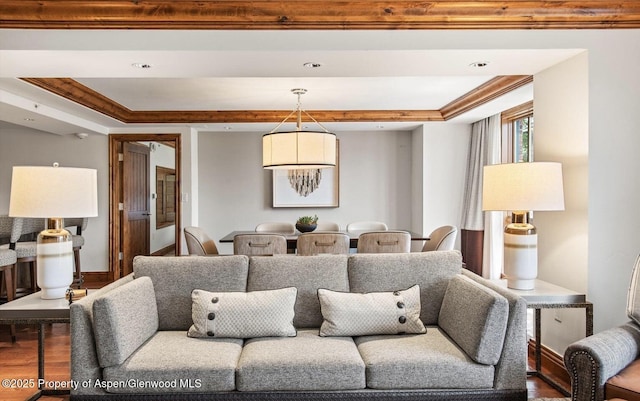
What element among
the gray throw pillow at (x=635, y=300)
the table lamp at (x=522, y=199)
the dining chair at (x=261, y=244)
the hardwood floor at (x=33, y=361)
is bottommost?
the hardwood floor at (x=33, y=361)

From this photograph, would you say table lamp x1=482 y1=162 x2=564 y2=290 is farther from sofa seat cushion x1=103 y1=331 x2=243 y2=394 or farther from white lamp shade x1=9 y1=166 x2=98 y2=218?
white lamp shade x1=9 y1=166 x2=98 y2=218

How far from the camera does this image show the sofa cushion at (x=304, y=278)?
266 cm

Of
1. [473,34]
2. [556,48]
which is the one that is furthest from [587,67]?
[473,34]

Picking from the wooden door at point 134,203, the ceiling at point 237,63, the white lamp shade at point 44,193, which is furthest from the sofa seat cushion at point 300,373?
the wooden door at point 134,203

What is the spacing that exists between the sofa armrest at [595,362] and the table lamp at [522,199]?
30.7 inches

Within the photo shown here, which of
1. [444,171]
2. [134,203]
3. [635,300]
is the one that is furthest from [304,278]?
[134,203]

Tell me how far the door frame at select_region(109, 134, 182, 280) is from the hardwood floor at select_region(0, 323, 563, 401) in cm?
214

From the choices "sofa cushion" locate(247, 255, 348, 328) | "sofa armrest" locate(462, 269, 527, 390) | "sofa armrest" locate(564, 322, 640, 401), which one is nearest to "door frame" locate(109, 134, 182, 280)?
"sofa cushion" locate(247, 255, 348, 328)

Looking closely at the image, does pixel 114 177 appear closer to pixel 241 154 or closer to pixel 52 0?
pixel 241 154

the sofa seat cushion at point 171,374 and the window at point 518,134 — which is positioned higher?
the window at point 518,134

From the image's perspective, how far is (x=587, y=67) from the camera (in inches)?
108

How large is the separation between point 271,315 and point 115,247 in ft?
14.9

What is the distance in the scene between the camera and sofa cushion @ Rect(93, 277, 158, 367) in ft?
6.89

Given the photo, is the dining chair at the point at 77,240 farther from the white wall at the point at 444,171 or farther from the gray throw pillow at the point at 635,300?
the gray throw pillow at the point at 635,300
